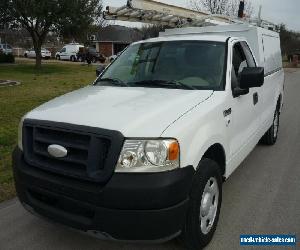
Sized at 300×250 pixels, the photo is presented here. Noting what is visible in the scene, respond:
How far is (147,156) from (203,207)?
83cm

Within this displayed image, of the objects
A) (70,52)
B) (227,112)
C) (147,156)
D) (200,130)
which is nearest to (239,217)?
(227,112)

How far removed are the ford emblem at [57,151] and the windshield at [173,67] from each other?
4.71ft

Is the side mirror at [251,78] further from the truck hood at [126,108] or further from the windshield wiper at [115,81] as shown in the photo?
the windshield wiper at [115,81]

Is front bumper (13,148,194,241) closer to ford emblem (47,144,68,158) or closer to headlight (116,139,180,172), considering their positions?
headlight (116,139,180,172)

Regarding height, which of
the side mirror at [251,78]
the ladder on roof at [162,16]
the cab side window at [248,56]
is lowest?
the side mirror at [251,78]

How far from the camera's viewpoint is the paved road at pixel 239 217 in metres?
3.68

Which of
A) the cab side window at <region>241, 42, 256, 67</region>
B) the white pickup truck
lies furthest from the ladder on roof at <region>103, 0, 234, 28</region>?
the white pickup truck

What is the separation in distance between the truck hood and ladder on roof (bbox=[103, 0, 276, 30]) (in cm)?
518

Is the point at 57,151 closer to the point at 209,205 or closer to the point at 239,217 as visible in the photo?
the point at 209,205

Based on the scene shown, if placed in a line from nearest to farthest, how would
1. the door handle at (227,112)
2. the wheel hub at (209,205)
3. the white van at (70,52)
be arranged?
the wheel hub at (209,205)
the door handle at (227,112)
the white van at (70,52)

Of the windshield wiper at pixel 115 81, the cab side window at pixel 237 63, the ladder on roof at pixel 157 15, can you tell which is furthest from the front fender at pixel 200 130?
the ladder on roof at pixel 157 15

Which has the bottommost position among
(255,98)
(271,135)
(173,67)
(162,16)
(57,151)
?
(271,135)

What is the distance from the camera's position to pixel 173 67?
4480 mm

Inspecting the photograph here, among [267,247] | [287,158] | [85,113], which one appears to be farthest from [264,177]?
[85,113]
